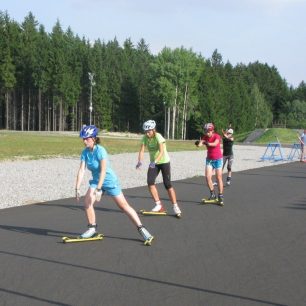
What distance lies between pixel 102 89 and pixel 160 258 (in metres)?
85.6

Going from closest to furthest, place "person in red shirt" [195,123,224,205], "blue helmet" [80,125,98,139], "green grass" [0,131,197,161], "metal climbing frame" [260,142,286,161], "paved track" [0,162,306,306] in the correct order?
1. "paved track" [0,162,306,306]
2. "blue helmet" [80,125,98,139]
3. "person in red shirt" [195,123,224,205]
4. "green grass" [0,131,197,161]
5. "metal climbing frame" [260,142,286,161]

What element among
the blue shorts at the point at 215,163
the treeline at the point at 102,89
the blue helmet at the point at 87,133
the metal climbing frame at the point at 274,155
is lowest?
the metal climbing frame at the point at 274,155

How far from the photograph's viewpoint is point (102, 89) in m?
90.4

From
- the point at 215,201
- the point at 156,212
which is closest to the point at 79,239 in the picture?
the point at 156,212

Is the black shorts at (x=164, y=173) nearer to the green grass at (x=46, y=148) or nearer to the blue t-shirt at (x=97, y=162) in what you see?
the blue t-shirt at (x=97, y=162)

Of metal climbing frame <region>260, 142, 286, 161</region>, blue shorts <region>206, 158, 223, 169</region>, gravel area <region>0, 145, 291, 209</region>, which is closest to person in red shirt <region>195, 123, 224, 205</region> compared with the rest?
blue shorts <region>206, 158, 223, 169</region>

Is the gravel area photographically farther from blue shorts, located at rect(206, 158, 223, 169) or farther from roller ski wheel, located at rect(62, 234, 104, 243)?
roller ski wheel, located at rect(62, 234, 104, 243)

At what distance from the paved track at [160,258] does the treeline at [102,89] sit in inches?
2585

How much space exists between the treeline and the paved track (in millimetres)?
65657

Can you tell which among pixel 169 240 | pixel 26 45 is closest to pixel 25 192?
pixel 169 240

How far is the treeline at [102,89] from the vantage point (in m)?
81.4

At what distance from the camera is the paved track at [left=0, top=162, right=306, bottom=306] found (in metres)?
4.79

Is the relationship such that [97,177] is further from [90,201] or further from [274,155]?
[274,155]

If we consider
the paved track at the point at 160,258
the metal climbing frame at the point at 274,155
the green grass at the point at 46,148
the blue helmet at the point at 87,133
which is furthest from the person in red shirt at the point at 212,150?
the metal climbing frame at the point at 274,155
